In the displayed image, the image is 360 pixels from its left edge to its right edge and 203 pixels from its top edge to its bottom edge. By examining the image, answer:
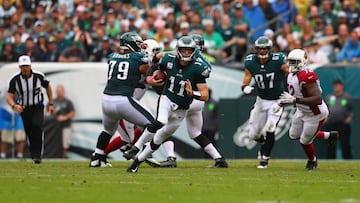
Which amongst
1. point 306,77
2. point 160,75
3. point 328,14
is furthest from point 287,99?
point 328,14

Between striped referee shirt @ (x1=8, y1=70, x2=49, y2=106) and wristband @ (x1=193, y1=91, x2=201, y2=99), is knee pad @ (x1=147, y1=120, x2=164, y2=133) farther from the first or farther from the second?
striped referee shirt @ (x1=8, y1=70, x2=49, y2=106)

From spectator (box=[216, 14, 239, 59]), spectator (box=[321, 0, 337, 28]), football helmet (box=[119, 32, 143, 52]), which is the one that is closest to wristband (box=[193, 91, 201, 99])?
football helmet (box=[119, 32, 143, 52])

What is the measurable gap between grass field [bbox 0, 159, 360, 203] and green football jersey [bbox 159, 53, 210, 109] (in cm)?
94

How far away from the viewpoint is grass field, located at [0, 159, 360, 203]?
9656 mm

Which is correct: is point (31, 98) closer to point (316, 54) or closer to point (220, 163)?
point (220, 163)

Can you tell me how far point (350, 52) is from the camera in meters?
19.8

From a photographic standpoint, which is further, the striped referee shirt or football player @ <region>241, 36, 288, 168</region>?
the striped referee shirt

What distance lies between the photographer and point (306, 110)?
14.0 metres

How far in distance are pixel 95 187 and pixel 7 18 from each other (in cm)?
1269

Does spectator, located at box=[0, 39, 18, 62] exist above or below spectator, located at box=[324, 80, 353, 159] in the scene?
above

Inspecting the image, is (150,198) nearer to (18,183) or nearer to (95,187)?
(95,187)

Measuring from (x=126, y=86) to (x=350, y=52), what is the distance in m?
7.27

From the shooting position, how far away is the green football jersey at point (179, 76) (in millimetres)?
13156

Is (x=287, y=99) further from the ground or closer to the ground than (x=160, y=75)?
closer to the ground
